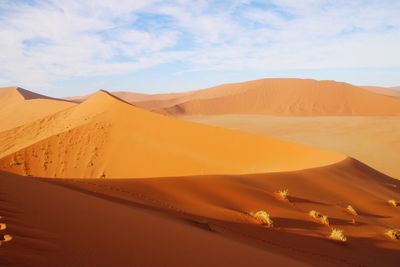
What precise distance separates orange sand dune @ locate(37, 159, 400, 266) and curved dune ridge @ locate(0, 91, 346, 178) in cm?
414

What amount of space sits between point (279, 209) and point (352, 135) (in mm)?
25305

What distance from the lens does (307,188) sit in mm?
10195

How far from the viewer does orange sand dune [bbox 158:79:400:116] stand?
200 feet

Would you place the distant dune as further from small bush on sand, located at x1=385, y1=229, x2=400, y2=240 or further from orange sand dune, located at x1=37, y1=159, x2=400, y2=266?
small bush on sand, located at x1=385, y1=229, x2=400, y2=240

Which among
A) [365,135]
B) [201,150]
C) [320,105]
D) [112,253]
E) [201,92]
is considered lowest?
[112,253]

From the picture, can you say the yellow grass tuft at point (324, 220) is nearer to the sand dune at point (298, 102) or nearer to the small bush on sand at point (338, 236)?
the small bush on sand at point (338, 236)

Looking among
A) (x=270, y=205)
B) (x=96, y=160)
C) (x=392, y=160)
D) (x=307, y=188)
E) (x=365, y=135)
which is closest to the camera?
(x=270, y=205)

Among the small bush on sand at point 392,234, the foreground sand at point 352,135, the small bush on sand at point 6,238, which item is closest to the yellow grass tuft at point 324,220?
the small bush on sand at point 392,234

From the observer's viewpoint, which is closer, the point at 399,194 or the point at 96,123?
the point at 399,194

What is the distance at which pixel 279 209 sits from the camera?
306 inches

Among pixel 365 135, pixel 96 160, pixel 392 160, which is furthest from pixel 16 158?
pixel 365 135

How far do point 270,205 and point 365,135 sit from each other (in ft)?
83.0

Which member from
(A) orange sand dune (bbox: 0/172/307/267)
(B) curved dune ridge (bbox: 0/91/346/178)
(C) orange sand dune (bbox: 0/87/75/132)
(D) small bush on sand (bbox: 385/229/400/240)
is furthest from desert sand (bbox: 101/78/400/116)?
(A) orange sand dune (bbox: 0/172/307/267)

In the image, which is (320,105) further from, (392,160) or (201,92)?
(201,92)
